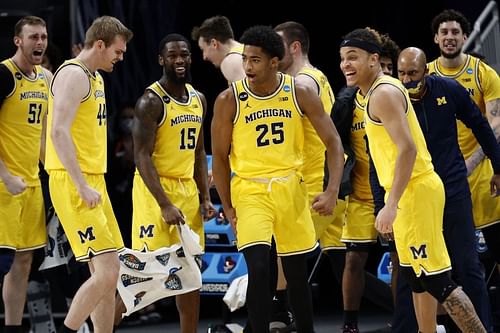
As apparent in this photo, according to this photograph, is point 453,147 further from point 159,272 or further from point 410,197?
point 159,272

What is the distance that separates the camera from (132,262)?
8.75m

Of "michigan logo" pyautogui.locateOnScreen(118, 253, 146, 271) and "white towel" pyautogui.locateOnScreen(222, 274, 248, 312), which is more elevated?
"michigan logo" pyautogui.locateOnScreen(118, 253, 146, 271)

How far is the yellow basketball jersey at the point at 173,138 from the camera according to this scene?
906 cm

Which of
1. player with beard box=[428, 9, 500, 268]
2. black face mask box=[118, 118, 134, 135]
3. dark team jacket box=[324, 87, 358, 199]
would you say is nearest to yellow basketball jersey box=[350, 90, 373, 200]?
dark team jacket box=[324, 87, 358, 199]

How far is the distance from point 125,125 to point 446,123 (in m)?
4.57

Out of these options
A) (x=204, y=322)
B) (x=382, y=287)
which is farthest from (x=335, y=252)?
(x=204, y=322)

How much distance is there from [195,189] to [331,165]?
119cm

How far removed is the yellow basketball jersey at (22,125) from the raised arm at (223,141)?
60.3 inches

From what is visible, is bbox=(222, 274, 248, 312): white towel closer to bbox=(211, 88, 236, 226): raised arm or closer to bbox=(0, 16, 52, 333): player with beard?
bbox=(211, 88, 236, 226): raised arm

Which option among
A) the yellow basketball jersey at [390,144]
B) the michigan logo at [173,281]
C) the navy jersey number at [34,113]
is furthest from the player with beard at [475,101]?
the navy jersey number at [34,113]

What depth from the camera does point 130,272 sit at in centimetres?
876

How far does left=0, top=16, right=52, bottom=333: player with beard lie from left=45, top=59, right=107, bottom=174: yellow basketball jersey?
68 centimetres

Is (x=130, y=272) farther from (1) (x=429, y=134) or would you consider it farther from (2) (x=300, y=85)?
(1) (x=429, y=134)

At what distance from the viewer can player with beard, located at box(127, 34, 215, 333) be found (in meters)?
8.97
